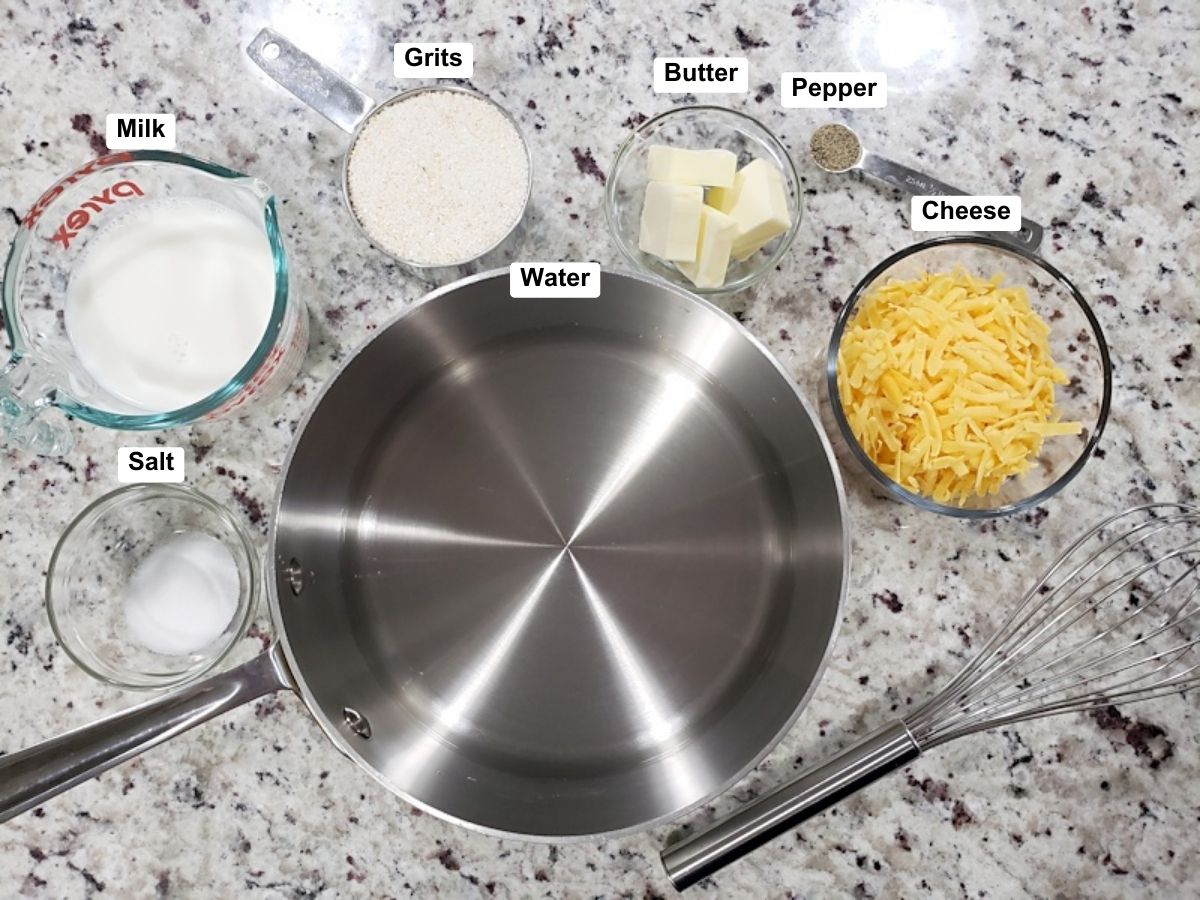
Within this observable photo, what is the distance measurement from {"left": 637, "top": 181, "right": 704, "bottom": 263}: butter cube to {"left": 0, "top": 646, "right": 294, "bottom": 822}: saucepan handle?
457 millimetres

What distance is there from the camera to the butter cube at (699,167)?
820 millimetres

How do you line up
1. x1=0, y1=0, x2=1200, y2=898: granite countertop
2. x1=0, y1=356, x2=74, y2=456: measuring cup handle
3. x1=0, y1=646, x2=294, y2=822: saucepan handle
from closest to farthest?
x1=0, y1=646, x2=294, y2=822: saucepan handle, x1=0, y1=356, x2=74, y2=456: measuring cup handle, x1=0, y1=0, x2=1200, y2=898: granite countertop

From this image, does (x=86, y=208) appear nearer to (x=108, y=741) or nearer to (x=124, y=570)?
(x=124, y=570)

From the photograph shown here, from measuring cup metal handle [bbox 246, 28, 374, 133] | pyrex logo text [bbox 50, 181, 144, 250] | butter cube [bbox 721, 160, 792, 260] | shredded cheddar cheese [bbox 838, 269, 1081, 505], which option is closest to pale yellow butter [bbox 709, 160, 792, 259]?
butter cube [bbox 721, 160, 792, 260]

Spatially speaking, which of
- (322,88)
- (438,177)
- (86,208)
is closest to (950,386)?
(438,177)

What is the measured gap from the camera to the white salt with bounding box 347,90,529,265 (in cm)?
82

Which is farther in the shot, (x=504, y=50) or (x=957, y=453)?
(x=504, y=50)

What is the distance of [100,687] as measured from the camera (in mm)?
850

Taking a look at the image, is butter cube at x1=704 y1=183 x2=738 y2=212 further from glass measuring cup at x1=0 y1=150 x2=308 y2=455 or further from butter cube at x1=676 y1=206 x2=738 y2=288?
glass measuring cup at x1=0 y1=150 x2=308 y2=455

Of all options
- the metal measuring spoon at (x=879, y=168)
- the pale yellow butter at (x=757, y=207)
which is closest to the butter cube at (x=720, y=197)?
the pale yellow butter at (x=757, y=207)

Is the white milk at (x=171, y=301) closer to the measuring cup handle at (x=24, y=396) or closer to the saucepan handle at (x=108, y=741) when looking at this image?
the measuring cup handle at (x=24, y=396)

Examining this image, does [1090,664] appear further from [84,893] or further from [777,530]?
[84,893]

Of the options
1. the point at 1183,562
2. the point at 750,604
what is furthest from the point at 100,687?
the point at 1183,562

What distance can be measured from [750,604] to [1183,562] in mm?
384
